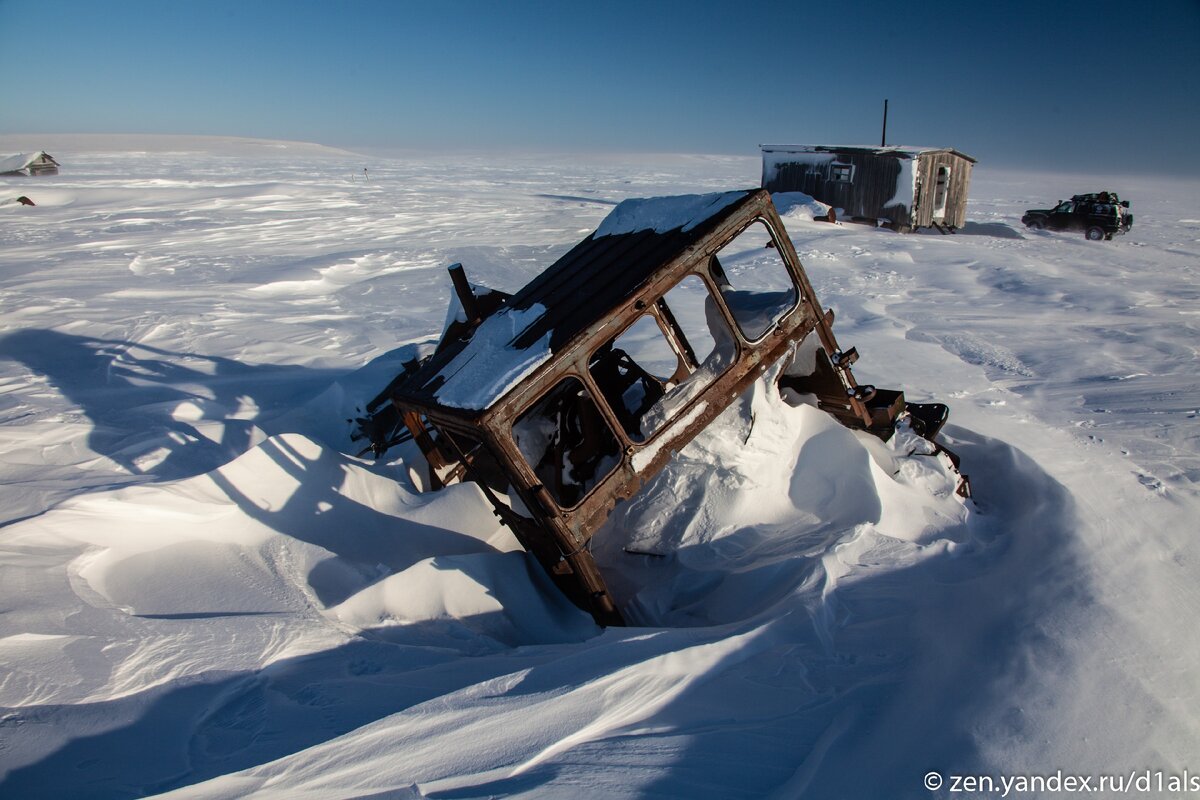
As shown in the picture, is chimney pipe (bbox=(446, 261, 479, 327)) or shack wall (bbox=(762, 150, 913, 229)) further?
shack wall (bbox=(762, 150, 913, 229))

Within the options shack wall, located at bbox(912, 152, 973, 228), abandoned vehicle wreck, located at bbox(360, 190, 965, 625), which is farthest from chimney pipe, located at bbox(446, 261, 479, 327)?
shack wall, located at bbox(912, 152, 973, 228)

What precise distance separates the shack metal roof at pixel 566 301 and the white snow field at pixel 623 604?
88cm

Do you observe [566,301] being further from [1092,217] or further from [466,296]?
[1092,217]

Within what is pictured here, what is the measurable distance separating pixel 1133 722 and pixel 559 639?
2.29 meters

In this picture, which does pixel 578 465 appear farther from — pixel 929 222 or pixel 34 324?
pixel 929 222

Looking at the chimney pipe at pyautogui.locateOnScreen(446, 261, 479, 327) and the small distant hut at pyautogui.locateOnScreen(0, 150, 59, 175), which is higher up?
the small distant hut at pyautogui.locateOnScreen(0, 150, 59, 175)

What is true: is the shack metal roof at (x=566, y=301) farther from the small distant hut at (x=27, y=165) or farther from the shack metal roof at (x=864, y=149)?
the small distant hut at (x=27, y=165)

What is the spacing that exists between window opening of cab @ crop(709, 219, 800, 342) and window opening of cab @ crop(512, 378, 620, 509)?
1.02m

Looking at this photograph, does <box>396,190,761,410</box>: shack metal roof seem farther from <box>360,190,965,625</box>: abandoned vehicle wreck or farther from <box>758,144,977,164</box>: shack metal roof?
<box>758,144,977,164</box>: shack metal roof

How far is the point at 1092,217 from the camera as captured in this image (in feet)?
63.2

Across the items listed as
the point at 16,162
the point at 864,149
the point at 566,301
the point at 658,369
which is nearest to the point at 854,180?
the point at 864,149

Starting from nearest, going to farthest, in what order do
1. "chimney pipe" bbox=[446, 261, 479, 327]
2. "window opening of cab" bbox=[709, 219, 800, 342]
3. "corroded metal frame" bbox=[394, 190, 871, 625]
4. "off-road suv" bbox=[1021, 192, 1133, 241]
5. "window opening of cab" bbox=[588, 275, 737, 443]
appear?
1. "corroded metal frame" bbox=[394, 190, 871, 625]
2. "window opening of cab" bbox=[588, 275, 737, 443]
3. "window opening of cab" bbox=[709, 219, 800, 342]
4. "chimney pipe" bbox=[446, 261, 479, 327]
5. "off-road suv" bbox=[1021, 192, 1133, 241]

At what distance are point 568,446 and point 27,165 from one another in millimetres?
46291

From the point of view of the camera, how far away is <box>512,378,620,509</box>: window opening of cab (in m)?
3.98
